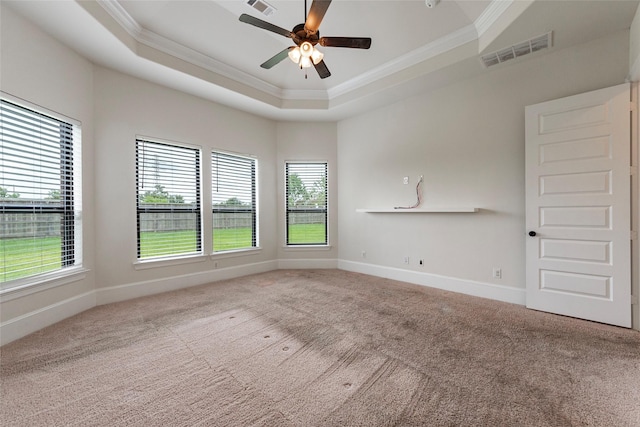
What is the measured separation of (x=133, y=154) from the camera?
3742 mm

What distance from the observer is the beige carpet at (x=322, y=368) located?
1.60 meters

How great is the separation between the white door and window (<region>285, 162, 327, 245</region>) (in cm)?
343

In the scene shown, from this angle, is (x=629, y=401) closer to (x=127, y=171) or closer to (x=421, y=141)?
(x=421, y=141)

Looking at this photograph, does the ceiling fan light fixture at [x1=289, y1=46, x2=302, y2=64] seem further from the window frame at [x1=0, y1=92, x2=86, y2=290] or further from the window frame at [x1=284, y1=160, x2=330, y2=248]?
the window frame at [x1=284, y1=160, x2=330, y2=248]

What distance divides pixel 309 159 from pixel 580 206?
13.7ft

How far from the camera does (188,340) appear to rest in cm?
251

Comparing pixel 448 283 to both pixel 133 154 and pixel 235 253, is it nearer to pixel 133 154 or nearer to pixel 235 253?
pixel 235 253

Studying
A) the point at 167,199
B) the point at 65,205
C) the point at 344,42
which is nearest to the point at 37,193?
the point at 65,205

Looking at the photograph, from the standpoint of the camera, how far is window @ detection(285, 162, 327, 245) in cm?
560

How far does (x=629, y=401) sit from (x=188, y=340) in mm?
3325

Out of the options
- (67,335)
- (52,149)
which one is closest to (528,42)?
(52,149)

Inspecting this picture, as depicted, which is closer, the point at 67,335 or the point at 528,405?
the point at 528,405

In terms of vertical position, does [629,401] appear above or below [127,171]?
below

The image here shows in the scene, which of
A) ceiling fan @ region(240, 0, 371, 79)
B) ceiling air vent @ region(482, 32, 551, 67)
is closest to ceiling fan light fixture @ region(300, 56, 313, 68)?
ceiling fan @ region(240, 0, 371, 79)
